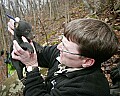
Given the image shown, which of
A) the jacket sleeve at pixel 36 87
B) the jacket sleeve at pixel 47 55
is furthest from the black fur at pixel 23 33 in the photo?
the jacket sleeve at pixel 47 55

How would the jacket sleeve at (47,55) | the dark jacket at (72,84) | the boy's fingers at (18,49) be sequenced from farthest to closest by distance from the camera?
the jacket sleeve at (47,55), the boy's fingers at (18,49), the dark jacket at (72,84)

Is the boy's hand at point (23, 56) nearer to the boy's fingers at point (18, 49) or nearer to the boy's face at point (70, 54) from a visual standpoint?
the boy's fingers at point (18, 49)

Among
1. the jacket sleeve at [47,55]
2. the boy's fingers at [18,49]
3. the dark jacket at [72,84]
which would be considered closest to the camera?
the dark jacket at [72,84]

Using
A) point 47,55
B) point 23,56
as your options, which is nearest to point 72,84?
point 23,56

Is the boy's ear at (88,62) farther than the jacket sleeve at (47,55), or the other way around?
the jacket sleeve at (47,55)

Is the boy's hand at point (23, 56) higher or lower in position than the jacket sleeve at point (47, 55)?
higher

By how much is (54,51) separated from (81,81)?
48 cm

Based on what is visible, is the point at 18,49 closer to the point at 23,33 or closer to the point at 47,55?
the point at 23,33

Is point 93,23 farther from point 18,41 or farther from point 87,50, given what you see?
point 18,41

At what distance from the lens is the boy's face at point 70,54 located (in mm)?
1529

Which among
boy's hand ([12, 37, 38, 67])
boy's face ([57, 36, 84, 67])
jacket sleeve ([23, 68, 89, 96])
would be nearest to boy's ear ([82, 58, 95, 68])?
boy's face ([57, 36, 84, 67])

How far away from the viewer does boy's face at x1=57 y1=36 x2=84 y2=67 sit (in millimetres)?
1529

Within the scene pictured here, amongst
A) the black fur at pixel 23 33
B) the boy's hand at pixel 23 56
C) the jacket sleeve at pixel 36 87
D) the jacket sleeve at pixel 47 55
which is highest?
the black fur at pixel 23 33

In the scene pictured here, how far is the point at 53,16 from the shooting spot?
15.9 metres
